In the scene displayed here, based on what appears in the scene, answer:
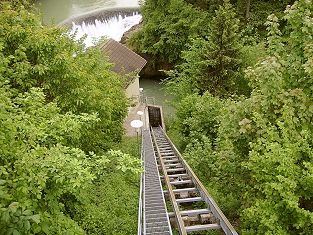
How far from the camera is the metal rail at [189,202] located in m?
9.43

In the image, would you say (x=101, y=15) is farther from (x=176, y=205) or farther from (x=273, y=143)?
(x=273, y=143)

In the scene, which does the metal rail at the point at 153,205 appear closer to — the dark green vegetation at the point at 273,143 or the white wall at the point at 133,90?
the dark green vegetation at the point at 273,143

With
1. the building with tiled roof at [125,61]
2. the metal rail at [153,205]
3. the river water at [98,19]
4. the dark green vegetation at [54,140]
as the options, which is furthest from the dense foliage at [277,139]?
the river water at [98,19]

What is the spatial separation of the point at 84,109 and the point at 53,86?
1382mm

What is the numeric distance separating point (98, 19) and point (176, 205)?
37.1 m

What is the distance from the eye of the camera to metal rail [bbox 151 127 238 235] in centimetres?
943

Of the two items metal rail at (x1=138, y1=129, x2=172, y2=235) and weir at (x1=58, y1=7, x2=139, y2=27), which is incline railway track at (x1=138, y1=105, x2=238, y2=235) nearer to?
metal rail at (x1=138, y1=129, x2=172, y2=235)

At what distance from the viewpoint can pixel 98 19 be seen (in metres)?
43.6

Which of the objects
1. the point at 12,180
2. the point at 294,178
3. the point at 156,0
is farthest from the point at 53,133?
the point at 156,0

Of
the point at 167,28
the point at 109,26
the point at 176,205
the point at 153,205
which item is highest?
the point at 109,26

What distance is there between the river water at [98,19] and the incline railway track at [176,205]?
1901cm

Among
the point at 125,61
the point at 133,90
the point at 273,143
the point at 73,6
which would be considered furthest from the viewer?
the point at 73,6

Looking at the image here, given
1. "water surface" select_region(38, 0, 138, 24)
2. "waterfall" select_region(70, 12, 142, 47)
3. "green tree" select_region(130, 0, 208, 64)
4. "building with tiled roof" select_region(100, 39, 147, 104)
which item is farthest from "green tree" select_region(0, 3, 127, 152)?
"water surface" select_region(38, 0, 138, 24)

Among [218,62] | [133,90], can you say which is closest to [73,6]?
[133,90]
